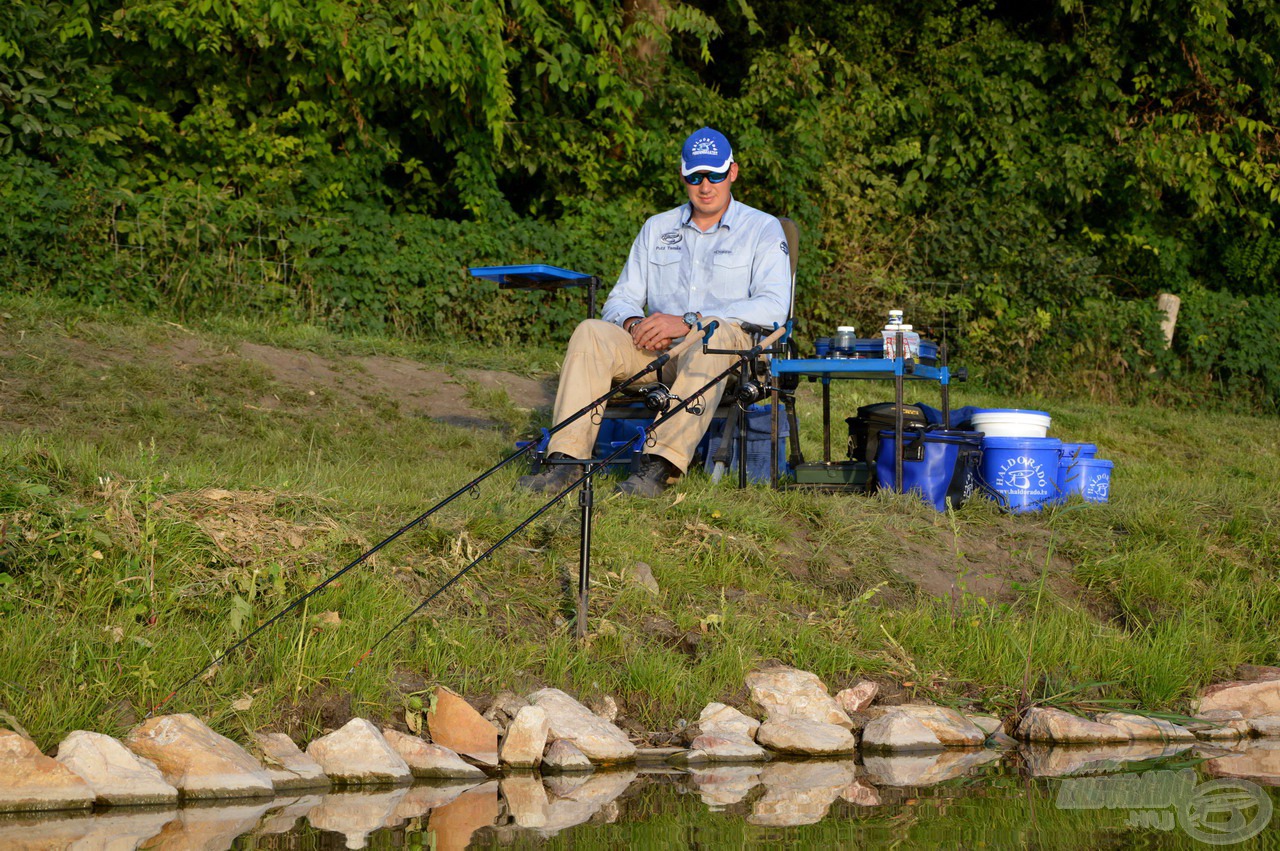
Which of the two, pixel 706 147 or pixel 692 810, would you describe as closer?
pixel 692 810

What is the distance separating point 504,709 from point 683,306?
249 centimetres

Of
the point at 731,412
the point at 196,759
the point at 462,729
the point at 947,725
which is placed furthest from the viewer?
the point at 731,412

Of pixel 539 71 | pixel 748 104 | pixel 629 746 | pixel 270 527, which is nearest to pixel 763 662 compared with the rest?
pixel 629 746

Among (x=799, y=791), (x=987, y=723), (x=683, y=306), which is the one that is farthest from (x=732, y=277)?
(x=799, y=791)

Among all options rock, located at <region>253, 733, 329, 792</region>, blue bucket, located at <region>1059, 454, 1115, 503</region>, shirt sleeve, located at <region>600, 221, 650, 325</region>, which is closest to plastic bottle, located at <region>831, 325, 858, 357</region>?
shirt sleeve, located at <region>600, 221, 650, 325</region>

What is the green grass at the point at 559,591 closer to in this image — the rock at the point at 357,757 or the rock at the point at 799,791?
the rock at the point at 357,757

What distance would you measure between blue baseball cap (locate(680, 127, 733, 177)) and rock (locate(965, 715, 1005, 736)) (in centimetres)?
265

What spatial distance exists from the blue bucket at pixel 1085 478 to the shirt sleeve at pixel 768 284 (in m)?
1.37

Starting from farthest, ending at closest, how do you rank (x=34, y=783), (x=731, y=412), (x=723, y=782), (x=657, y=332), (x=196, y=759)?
1. (x=731, y=412)
2. (x=657, y=332)
3. (x=723, y=782)
4. (x=196, y=759)
5. (x=34, y=783)

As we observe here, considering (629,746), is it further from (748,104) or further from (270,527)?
(748,104)

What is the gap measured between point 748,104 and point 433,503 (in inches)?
327

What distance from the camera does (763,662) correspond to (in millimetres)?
4629

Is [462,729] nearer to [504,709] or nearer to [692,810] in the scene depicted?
[504,709]

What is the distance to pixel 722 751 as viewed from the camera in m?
4.14
